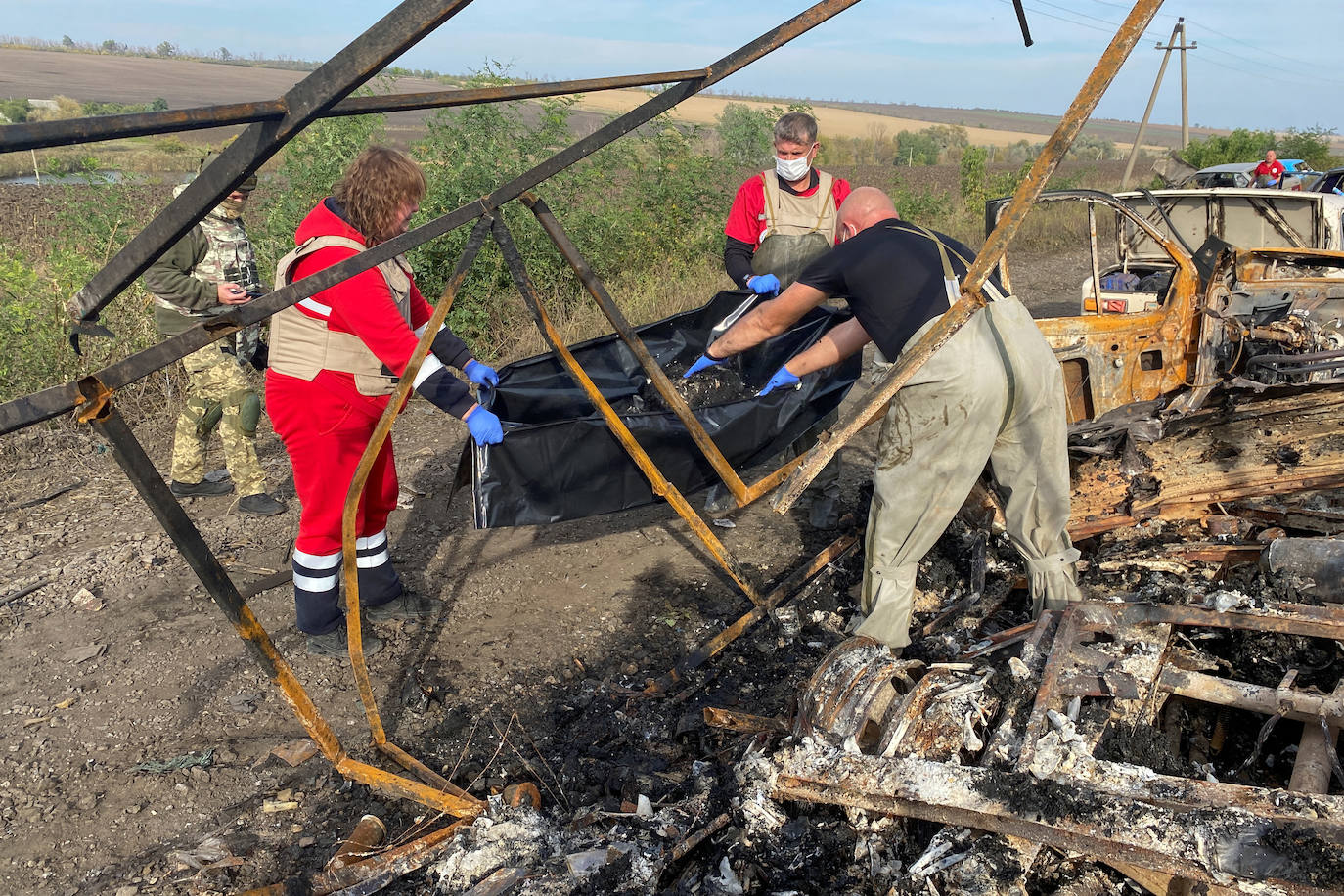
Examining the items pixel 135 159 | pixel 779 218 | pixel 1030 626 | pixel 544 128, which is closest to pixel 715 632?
pixel 1030 626

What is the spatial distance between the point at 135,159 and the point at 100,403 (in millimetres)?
26877

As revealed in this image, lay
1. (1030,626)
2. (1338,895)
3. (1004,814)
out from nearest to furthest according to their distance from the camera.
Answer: (1338,895) < (1004,814) < (1030,626)

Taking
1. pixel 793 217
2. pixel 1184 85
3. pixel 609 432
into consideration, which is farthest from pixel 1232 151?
pixel 609 432

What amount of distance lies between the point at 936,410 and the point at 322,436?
2376 millimetres

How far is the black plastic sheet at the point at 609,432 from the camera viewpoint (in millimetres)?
3435

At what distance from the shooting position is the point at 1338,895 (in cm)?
170

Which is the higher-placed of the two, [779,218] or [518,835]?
[779,218]

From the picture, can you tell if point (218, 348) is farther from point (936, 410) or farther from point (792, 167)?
point (936, 410)

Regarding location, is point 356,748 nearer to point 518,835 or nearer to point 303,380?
point 518,835

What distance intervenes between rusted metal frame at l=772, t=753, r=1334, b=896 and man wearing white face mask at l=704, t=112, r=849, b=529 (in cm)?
253

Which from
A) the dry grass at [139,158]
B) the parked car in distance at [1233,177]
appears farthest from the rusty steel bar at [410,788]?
the dry grass at [139,158]

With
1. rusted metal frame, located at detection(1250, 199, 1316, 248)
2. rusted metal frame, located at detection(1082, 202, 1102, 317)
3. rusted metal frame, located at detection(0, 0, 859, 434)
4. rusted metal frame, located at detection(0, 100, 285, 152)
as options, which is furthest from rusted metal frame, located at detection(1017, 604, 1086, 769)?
rusted metal frame, located at detection(1250, 199, 1316, 248)

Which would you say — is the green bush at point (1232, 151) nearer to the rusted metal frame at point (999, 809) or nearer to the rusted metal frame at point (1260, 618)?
the rusted metal frame at point (1260, 618)

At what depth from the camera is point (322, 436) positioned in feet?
10.9
